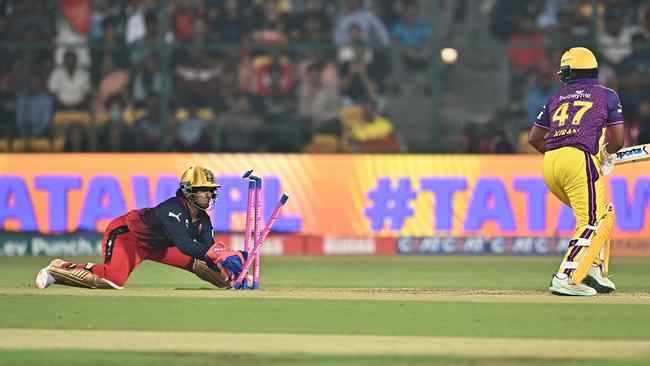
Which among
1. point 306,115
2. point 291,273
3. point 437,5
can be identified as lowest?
point 291,273

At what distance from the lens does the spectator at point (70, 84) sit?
2225cm

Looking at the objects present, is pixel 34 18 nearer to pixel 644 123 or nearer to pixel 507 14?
pixel 507 14

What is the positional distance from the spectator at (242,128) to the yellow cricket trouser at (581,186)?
10.2 meters

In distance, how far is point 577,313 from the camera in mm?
10820

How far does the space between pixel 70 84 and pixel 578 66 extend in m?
12.1

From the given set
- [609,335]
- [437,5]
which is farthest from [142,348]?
[437,5]

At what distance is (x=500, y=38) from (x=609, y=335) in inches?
551

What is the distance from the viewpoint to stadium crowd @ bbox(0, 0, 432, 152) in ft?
71.2

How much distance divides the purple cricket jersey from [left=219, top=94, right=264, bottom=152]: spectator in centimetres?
1002

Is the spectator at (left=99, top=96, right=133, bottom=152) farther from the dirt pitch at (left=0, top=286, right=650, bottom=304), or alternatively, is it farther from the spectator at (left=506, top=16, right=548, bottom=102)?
the dirt pitch at (left=0, top=286, right=650, bottom=304)

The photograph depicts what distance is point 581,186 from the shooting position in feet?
39.2

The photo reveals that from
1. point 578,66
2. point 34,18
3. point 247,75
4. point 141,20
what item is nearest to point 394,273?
point 578,66

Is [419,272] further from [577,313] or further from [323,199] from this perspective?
[577,313]

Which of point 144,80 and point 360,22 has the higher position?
point 360,22
